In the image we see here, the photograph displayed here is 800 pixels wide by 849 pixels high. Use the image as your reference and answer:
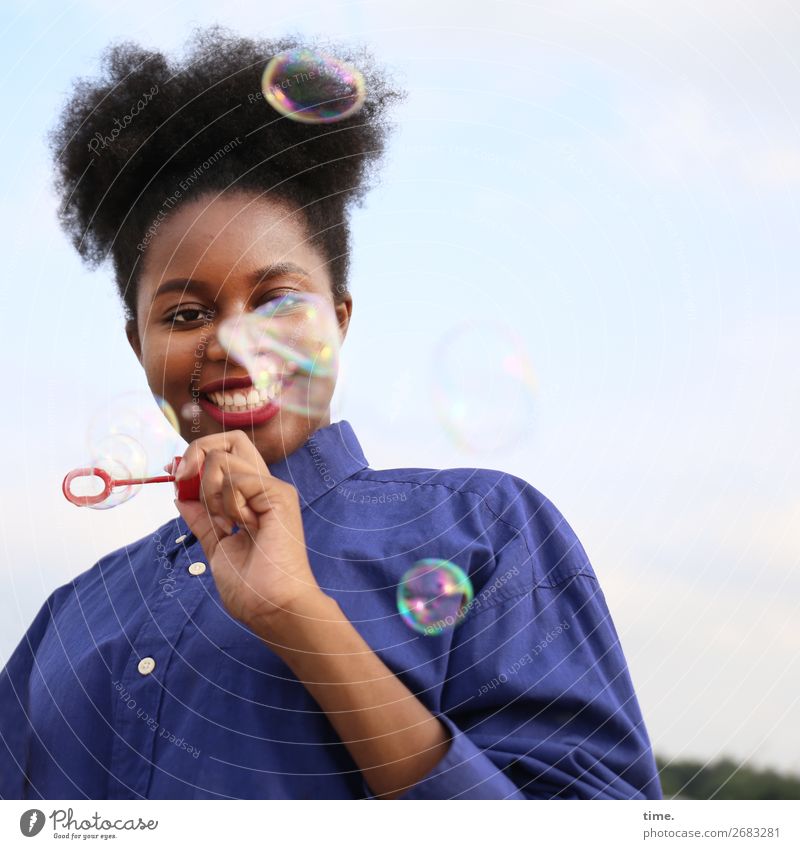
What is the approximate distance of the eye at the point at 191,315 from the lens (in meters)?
1.53

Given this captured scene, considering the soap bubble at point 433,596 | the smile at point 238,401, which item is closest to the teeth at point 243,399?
the smile at point 238,401

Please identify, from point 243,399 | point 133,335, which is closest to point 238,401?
point 243,399

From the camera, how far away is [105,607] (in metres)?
1.68

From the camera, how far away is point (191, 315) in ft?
5.03

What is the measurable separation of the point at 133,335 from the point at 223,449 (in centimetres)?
55

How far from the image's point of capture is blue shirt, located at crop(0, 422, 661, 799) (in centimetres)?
133

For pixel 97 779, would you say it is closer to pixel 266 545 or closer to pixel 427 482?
pixel 266 545

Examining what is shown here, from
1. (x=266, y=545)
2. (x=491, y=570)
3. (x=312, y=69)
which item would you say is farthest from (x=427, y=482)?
(x=312, y=69)

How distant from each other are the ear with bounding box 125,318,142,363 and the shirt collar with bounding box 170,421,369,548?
35 centimetres

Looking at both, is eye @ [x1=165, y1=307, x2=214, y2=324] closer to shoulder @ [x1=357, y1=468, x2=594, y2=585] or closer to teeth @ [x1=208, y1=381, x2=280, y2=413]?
teeth @ [x1=208, y1=381, x2=280, y2=413]

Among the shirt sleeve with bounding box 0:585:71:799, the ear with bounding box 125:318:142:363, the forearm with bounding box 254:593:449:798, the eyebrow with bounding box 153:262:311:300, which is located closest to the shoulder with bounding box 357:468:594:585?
the forearm with bounding box 254:593:449:798

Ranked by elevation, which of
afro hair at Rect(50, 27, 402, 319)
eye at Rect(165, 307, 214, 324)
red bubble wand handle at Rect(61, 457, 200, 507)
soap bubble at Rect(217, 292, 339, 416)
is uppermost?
afro hair at Rect(50, 27, 402, 319)

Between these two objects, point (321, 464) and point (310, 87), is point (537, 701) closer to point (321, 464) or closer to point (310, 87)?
point (321, 464)
